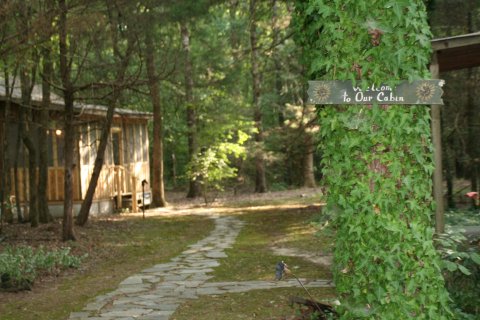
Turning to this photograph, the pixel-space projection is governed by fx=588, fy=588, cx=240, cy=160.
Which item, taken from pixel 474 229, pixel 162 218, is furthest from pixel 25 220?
pixel 474 229

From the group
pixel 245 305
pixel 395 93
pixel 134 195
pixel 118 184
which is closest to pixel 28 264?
pixel 245 305

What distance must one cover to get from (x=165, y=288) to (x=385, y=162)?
4.36 m

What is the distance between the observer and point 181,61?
13547mm

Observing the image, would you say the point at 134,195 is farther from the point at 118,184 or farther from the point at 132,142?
the point at 132,142

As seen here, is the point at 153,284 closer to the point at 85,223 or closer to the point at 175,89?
the point at 85,223

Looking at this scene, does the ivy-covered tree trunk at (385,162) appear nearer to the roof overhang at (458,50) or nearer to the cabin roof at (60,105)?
the roof overhang at (458,50)

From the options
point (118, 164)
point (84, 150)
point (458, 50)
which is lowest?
point (118, 164)

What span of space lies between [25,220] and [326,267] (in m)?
9.02

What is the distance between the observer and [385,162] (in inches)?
144

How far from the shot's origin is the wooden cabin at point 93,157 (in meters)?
15.8

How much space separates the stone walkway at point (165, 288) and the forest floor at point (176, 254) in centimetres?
20

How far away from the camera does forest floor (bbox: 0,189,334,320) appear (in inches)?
249

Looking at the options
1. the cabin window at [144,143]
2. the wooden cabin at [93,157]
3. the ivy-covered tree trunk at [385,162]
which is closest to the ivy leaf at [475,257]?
the ivy-covered tree trunk at [385,162]

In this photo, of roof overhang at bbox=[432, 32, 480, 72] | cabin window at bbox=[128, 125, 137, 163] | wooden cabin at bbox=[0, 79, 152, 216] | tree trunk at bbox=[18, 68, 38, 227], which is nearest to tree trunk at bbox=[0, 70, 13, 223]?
wooden cabin at bbox=[0, 79, 152, 216]
